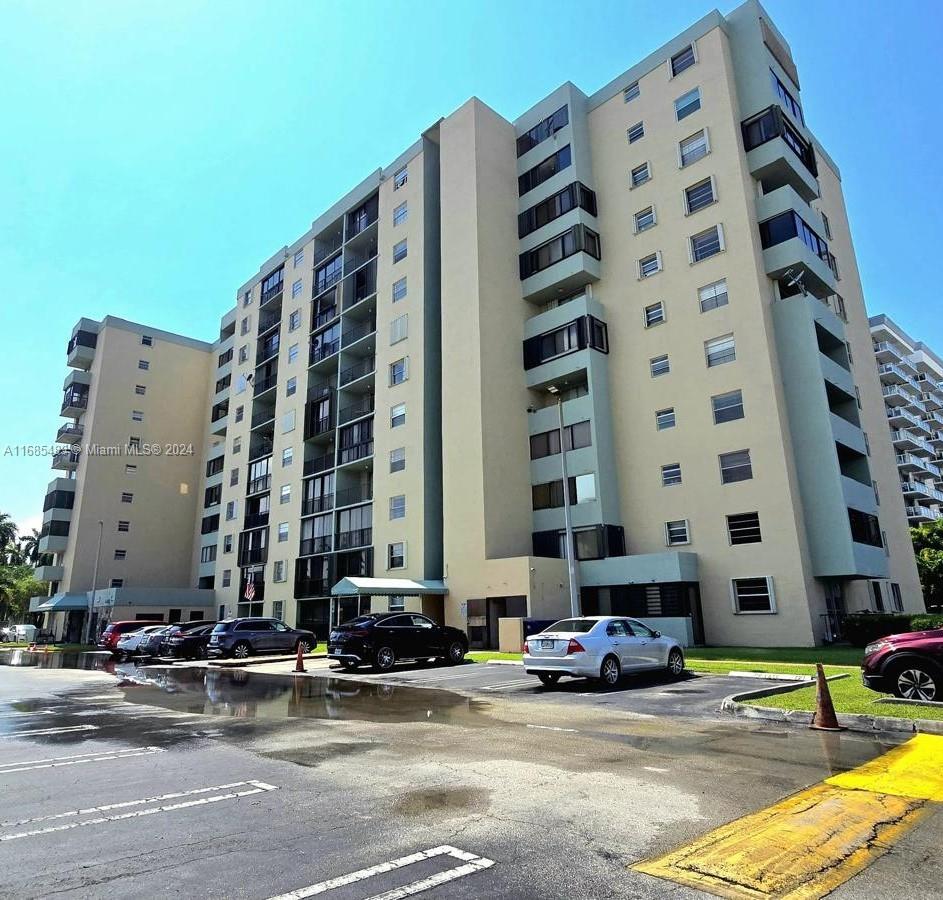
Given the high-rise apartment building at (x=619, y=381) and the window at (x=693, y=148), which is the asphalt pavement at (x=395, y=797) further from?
the window at (x=693, y=148)

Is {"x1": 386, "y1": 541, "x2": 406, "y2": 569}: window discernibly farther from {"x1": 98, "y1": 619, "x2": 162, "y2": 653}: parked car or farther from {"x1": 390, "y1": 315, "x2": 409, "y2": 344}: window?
{"x1": 98, "y1": 619, "x2": 162, "y2": 653}: parked car

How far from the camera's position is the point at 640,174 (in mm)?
34000

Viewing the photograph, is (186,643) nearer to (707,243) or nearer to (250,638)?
(250,638)

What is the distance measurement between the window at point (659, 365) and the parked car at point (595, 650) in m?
17.6

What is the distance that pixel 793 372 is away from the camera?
27625mm

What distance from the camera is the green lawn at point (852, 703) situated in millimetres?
9062

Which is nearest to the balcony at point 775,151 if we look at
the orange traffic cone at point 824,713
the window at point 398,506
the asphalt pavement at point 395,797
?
the window at point 398,506

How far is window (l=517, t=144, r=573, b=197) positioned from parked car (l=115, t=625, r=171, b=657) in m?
31.4

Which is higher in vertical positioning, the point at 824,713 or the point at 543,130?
the point at 543,130

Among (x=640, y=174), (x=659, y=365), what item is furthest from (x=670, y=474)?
(x=640, y=174)

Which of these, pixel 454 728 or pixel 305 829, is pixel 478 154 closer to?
pixel 454 728

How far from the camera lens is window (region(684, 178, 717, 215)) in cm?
3040

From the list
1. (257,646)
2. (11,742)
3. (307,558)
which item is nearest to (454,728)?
(11,742)

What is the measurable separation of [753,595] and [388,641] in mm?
14909
